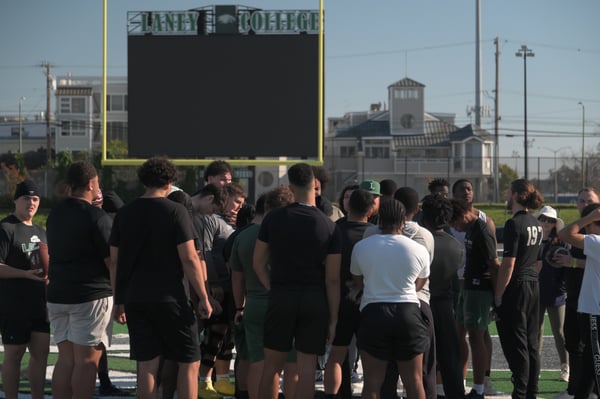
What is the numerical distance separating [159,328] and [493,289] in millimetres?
2987

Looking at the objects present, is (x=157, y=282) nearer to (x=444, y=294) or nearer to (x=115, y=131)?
(x=444, y=294)

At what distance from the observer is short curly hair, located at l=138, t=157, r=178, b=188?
615 cm

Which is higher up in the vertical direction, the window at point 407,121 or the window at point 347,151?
the window at point 407,121

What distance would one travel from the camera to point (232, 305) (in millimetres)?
7973

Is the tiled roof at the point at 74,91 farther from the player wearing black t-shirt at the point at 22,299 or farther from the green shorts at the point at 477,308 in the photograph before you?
the green shorts at the point at 477,308

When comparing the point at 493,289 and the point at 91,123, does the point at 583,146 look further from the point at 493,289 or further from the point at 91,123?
the point at 493,289

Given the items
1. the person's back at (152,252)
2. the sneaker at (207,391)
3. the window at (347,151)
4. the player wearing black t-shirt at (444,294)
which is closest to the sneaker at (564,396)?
the player wearing black t-shirt at (444,294)

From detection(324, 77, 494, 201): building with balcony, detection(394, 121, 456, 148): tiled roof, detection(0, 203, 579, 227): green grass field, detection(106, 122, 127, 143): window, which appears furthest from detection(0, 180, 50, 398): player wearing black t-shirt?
detection(106, 122, 127, 143): window

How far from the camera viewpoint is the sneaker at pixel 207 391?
25.9 feet

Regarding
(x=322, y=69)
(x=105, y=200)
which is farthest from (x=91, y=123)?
(x=105, y=200)

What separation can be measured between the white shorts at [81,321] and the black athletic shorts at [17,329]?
48 centimetres

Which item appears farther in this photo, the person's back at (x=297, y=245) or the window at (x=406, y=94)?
the window at (x=406, y=94)

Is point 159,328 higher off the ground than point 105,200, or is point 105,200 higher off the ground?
point 105,200

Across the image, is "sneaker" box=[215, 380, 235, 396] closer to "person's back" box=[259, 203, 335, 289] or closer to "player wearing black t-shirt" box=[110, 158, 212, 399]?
"player wearing black t-shirt" box=[110, 158, 212, 399]
